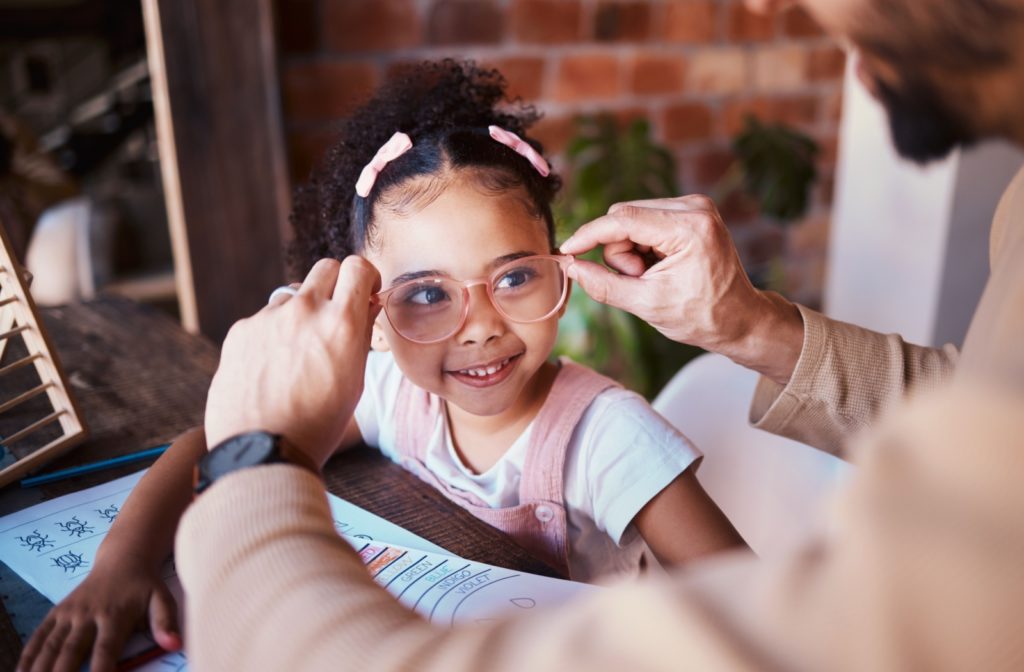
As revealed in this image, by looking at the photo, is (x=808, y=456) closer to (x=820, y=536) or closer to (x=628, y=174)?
(x=820, y=536)

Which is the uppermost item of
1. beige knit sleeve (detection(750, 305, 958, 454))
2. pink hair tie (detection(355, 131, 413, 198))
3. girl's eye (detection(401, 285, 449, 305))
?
pink hair tie (detection(355, 131, 413, 198))

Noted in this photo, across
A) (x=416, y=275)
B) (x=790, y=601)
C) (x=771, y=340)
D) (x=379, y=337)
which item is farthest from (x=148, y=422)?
(x=790, y=601)

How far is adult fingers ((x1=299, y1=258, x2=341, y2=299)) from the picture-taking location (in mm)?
774

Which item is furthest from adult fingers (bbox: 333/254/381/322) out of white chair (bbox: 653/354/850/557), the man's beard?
white chair (bbox: 653/354/850/557)

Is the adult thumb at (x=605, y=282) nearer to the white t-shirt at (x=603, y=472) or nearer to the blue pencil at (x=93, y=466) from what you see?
the white t-shirt at (x=603, y=472)

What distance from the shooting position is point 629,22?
2.52 meters

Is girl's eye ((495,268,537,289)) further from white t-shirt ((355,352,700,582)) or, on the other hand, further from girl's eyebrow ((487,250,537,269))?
white t-shirt ((355,352,700,582))

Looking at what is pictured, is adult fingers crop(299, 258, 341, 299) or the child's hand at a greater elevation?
adult fingers crop(299, 258, 341, 299)

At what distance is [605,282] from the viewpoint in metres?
1.00

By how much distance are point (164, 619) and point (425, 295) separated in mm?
435

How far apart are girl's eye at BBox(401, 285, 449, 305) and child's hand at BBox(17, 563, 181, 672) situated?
393mm

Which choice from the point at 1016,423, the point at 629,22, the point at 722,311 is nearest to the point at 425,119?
the point at 722,311

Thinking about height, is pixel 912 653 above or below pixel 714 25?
below

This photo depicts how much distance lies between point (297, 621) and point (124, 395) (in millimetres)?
834
